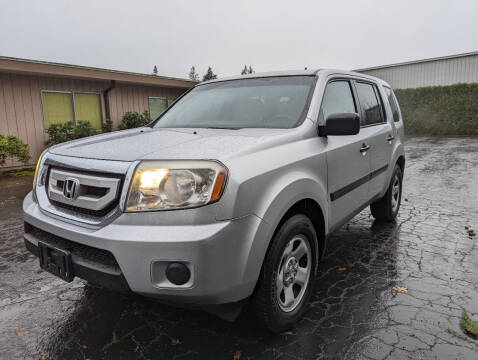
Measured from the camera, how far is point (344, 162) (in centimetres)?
318

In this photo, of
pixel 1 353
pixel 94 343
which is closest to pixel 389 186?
pixel 94 343

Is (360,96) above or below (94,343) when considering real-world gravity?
above

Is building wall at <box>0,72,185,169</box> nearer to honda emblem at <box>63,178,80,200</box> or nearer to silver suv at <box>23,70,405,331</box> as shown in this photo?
silver suv at <box>23,70,405,331</box>

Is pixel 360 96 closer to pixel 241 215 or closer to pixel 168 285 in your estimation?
pixel 241 215

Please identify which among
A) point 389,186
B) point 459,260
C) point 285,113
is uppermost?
point 285,113

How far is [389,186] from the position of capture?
4.68 m

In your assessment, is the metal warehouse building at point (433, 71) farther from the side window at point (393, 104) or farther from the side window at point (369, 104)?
the side window at point (369, 104)

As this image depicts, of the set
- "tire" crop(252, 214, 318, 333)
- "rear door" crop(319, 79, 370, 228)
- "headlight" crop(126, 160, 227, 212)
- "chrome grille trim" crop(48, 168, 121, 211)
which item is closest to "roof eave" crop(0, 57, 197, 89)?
"chrome grille trim" crop(48, 168, 121, 211)

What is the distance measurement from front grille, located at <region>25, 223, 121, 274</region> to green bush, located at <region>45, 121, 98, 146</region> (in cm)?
997

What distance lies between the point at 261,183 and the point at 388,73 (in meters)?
26.4

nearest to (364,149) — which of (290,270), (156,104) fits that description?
(290,270)

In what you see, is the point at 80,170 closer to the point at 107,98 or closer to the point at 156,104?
the point at 107,98

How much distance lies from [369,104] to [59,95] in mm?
11104

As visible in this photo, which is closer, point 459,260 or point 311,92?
point 311,92
